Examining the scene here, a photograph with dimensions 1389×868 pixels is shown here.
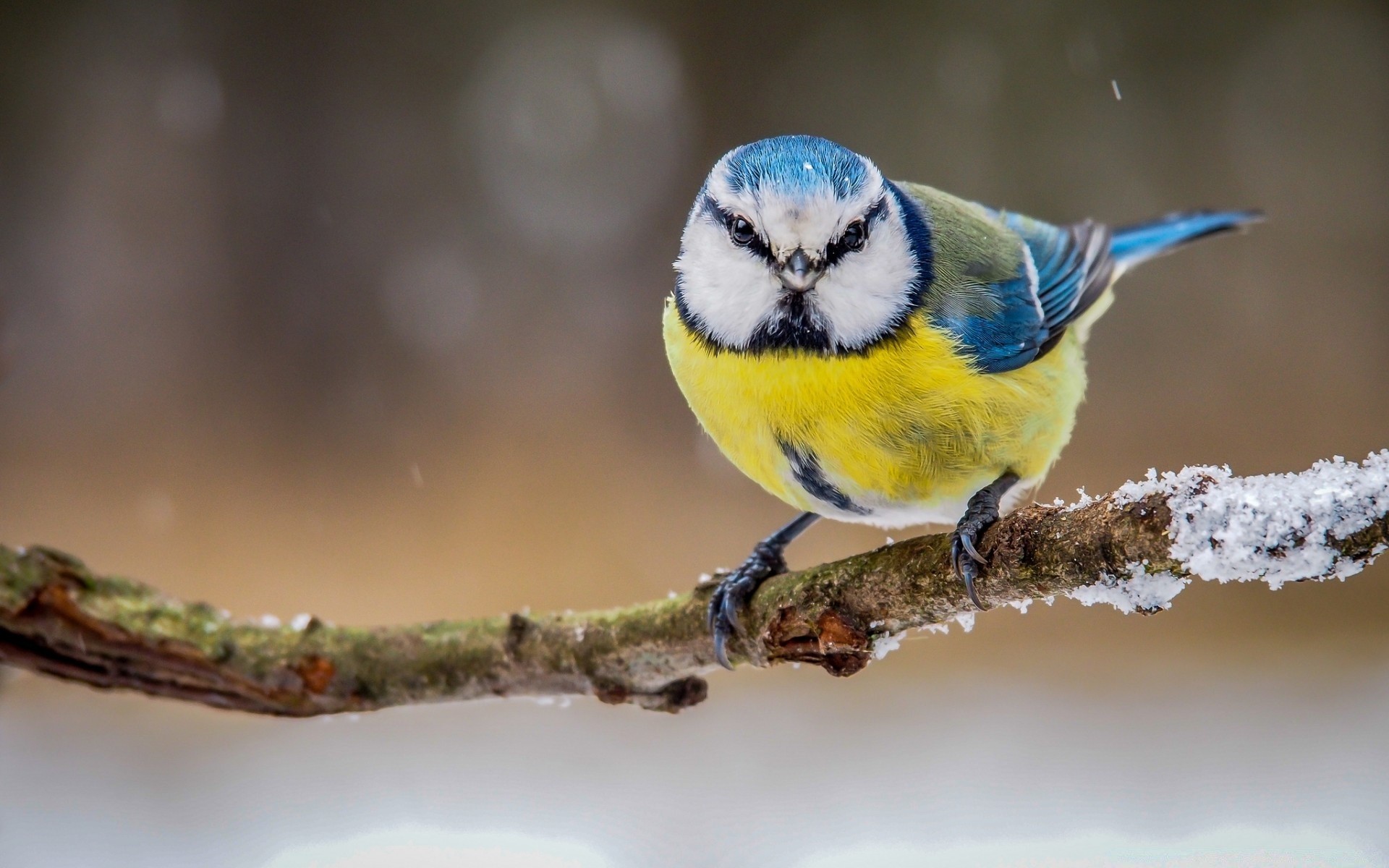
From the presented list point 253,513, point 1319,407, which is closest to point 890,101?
point 1319,407

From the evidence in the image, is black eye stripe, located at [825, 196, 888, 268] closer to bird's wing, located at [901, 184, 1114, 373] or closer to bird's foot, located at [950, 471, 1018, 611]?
bird's wing, located at [901, 184, 1114, 373]

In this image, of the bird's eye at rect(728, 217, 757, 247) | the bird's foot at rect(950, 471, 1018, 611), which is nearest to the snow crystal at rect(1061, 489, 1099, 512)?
the bird's foot at rect(950, 471, 1018, 611)

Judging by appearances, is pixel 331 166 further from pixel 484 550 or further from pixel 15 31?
pixel 484 550

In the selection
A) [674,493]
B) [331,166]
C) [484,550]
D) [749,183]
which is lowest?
[749,183]

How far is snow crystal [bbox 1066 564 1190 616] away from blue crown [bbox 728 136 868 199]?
23.4 inches

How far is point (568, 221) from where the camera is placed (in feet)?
14.3

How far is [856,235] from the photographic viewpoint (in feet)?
4.73

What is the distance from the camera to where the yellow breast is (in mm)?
1426

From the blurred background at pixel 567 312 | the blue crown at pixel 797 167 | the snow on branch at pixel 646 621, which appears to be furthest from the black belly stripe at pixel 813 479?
the blurred background at pixel 567 312

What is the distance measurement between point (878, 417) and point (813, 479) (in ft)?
0.45

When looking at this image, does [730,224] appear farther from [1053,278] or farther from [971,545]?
[1053,278]

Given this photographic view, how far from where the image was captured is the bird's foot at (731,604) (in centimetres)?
152

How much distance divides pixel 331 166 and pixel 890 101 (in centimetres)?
205

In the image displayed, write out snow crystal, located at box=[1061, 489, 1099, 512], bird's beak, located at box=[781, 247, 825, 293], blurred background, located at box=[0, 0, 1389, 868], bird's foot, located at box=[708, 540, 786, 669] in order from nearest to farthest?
snow crystal, located at box=[1061, 489, 1099, 512] < bird's beak, located at box=[781, 247, 825, 293] < bird's foot, located at box=[708, 540, 786, 669] < blurred background, located at box=[0, 0, 1389, 868]
